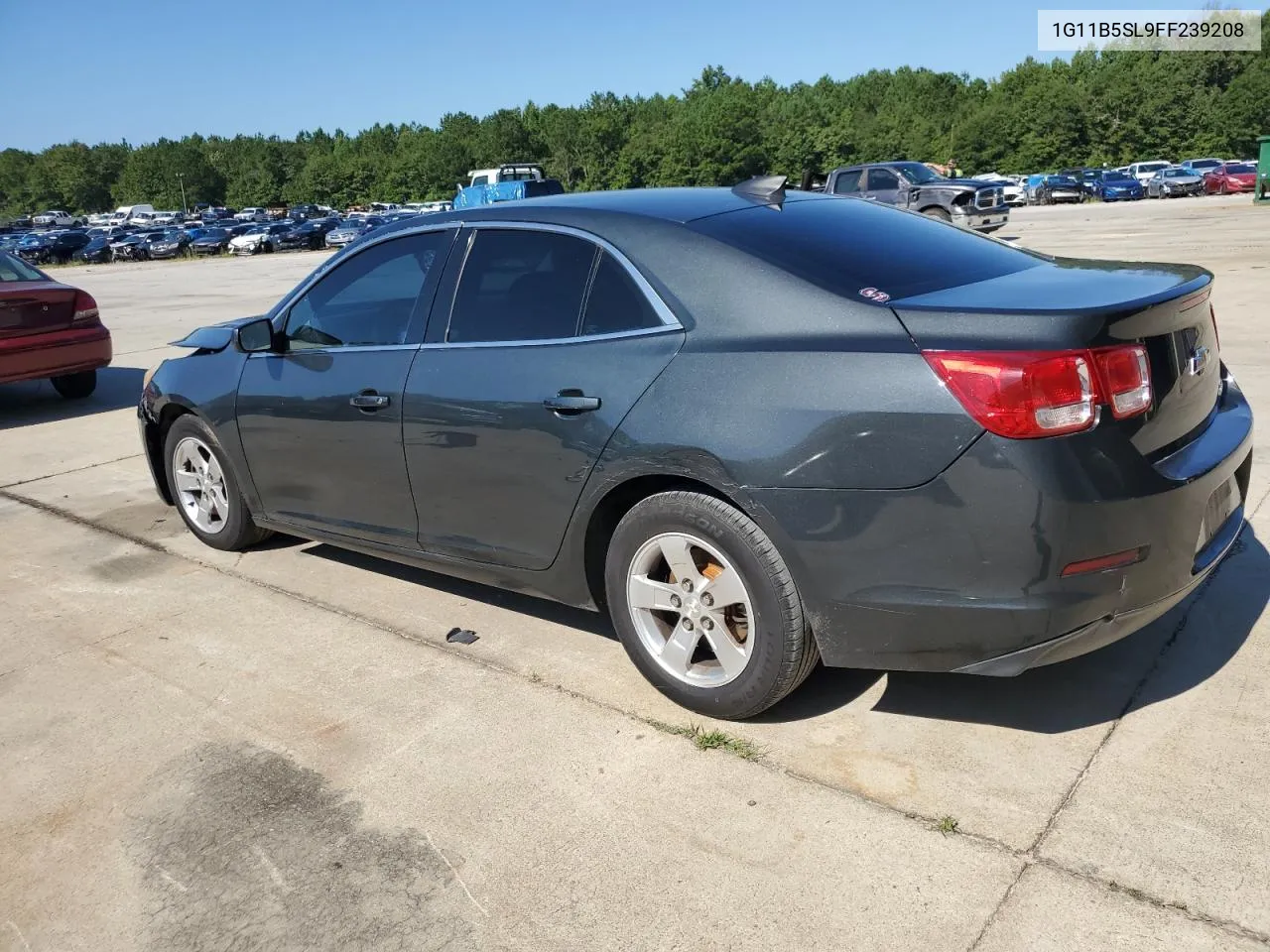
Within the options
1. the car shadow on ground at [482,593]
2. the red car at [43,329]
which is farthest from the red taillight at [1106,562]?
the red car at [43,329]

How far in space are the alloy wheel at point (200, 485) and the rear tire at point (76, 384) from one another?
577 centimetres

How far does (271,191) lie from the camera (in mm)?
137500

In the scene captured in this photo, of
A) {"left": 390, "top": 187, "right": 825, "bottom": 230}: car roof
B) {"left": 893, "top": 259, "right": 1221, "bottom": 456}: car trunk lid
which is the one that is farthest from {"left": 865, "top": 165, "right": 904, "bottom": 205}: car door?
{"left": 893, "top": 259, "right": 1221, "bottom": 456}: car trunk lid

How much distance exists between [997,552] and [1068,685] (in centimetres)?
101

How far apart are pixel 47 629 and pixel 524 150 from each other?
12736 cm

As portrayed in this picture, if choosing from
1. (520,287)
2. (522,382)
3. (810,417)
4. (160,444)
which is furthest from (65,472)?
(810,417)

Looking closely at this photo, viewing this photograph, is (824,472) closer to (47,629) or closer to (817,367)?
(817,367)

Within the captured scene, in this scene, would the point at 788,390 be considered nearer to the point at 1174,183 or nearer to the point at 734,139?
the point at 1174,183

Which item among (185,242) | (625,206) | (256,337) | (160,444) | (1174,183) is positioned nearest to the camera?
(625,206)

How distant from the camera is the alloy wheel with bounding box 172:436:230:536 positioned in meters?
5.29

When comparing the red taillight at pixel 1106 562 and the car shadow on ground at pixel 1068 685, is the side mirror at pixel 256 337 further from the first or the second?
the red taillight at pixel 1106 562

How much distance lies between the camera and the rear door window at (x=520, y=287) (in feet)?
12.1

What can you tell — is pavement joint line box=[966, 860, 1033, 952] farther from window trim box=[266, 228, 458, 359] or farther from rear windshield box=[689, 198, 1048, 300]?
window trim box=[266, 228, 458, 359]

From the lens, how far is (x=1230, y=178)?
147ft
